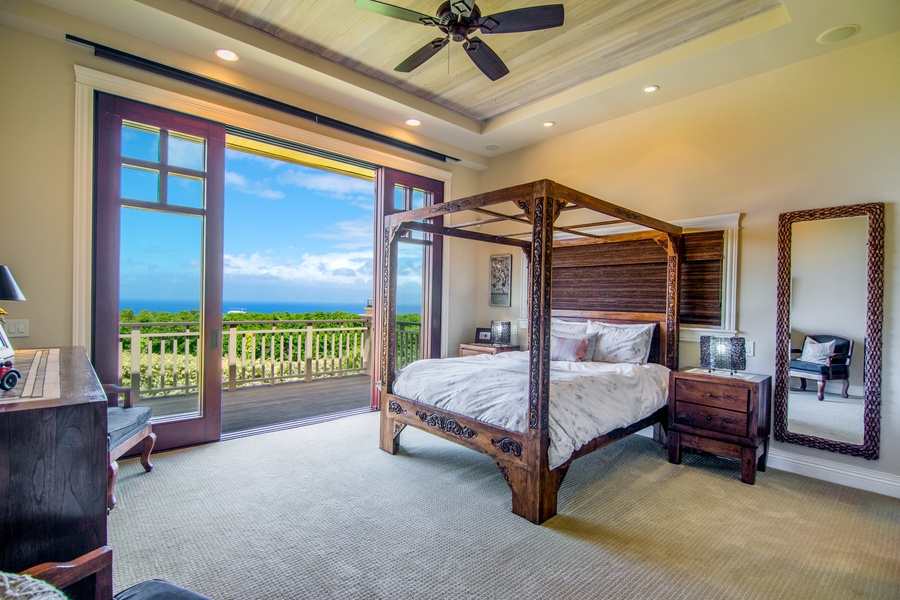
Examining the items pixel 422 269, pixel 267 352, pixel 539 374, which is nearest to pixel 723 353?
pixel 539 374

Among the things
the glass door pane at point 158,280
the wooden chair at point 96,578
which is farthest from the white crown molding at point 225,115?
the wooden chair at point 96,578

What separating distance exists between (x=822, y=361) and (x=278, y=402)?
5352mm

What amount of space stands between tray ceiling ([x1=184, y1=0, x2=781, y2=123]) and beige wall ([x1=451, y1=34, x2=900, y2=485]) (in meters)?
0.77

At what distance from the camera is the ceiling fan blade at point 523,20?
234 cm

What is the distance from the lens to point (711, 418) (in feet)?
10.6

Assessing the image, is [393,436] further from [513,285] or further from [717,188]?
[717,188]

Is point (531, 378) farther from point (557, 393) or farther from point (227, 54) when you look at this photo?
point (227, 54)

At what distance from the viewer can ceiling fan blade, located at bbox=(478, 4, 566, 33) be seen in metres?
2.34

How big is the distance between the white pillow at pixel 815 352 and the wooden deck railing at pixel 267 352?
386cm

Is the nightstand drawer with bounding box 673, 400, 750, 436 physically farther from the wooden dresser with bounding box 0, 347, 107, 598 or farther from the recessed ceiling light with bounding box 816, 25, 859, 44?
the wooden dresser with bounding box 0, 347, 107, 598

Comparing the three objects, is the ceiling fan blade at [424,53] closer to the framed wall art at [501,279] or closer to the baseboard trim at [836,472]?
the framed wall art at [501,279]

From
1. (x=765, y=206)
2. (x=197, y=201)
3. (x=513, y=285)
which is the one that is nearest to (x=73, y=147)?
(x=197, y=201)

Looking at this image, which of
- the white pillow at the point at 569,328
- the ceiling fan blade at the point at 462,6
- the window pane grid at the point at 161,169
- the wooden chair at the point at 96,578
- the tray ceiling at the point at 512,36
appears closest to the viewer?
the wooden chair at the point at 96,578

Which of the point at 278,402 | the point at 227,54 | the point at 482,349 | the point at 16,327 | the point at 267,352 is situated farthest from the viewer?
the point at 267,352
